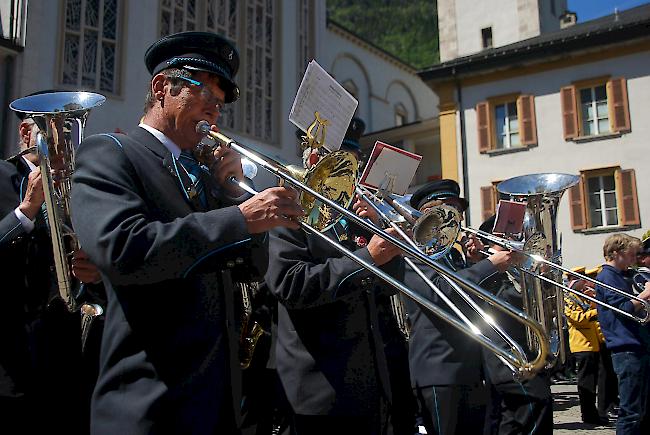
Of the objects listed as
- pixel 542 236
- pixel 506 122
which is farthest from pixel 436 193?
pixel 506 122

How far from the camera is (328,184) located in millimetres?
2744

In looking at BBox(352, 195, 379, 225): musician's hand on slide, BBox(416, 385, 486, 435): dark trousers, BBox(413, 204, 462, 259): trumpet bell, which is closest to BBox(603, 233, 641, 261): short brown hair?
BBox(416, 385, 486, 435): dark trousers

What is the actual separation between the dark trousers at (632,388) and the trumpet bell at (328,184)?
3.94 m

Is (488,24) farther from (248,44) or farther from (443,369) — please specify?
(443,369)

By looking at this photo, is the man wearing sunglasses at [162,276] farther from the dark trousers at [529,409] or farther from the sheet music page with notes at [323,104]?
the dark trousers at [529,409]

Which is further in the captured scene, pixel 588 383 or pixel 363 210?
pixel 588 383

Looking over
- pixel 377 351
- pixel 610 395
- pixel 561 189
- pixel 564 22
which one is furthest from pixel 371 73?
pixel 377 351

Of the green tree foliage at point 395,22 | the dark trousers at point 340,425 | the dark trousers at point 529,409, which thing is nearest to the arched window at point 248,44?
the dark trousers at point 529,409

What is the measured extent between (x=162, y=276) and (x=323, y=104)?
132 cm

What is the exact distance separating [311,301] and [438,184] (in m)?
2.75

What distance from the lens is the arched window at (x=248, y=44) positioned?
20.1 meters

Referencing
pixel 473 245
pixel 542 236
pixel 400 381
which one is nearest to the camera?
pixel 542 236

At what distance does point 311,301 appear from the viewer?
305cm

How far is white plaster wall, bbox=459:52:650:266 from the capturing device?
766 inches
